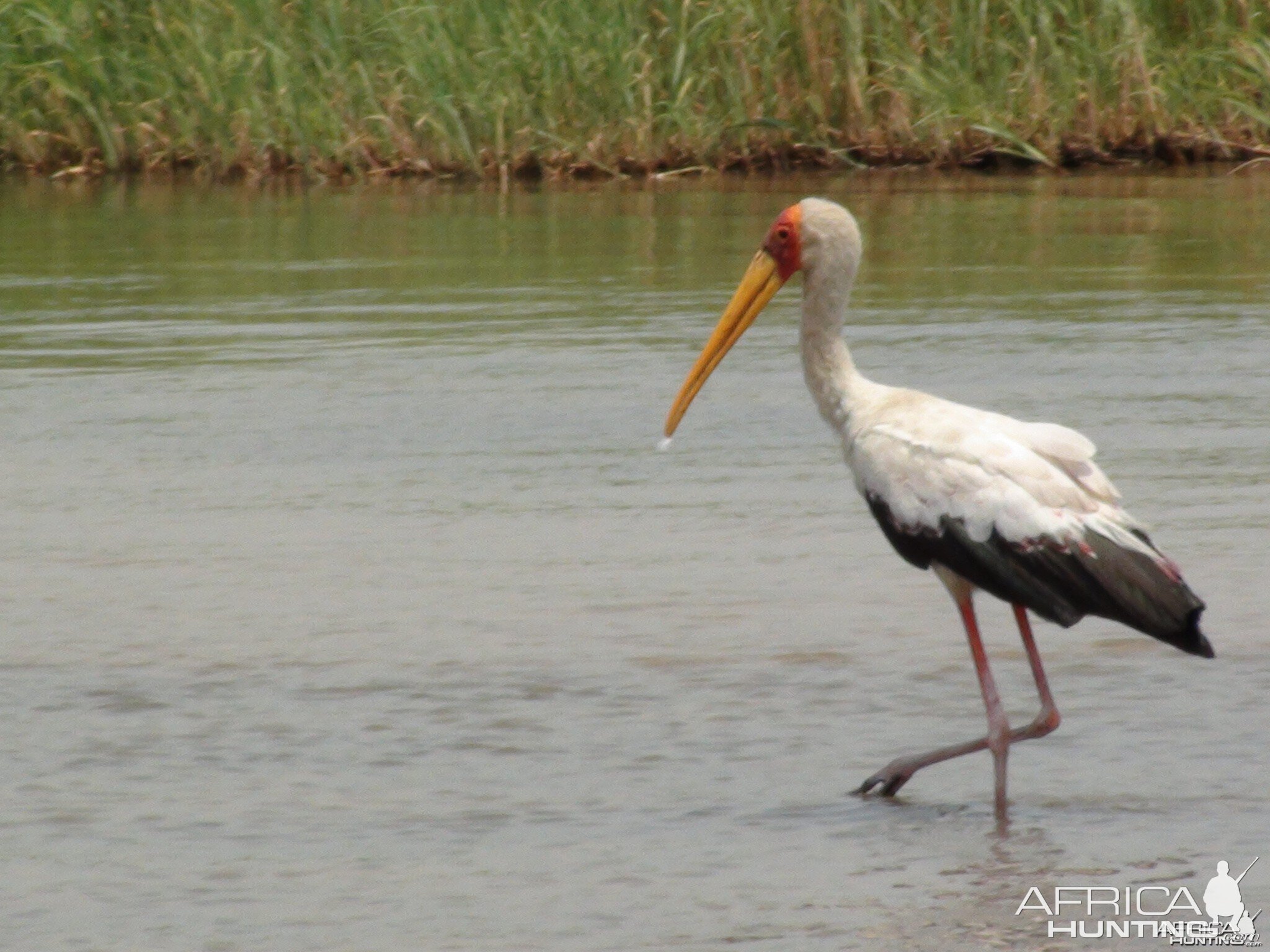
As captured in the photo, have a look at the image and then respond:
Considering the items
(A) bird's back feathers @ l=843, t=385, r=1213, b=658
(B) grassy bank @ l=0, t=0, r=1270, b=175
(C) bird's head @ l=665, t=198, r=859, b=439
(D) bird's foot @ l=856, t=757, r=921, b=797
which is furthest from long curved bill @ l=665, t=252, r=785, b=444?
(B) grassy bank @ l=0, t=0, r=1270, b=175

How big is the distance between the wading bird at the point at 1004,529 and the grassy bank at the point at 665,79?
925 cm

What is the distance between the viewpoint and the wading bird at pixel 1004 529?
14.5ft

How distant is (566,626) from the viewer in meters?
5.65

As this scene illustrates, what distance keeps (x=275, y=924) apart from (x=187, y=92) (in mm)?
11697

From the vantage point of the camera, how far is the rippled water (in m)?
4.09

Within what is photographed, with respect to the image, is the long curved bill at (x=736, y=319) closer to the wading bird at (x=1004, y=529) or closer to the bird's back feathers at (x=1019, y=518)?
the wading bird at (x=1004, y=529)

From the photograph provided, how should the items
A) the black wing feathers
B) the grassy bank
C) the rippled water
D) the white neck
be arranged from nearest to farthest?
the rippled water < the black wing feathers < the white neck < the grassy bank

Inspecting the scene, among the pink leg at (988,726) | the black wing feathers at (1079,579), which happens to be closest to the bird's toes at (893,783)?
the pink leg at (988,726)

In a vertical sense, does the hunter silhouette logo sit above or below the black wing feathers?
below

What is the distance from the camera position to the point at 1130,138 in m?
14.1
